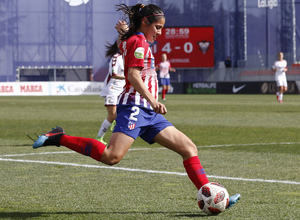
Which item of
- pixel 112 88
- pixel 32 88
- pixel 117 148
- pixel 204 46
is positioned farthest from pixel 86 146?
pixel 204 46

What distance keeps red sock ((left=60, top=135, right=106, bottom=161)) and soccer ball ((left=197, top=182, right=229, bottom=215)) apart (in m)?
0.88

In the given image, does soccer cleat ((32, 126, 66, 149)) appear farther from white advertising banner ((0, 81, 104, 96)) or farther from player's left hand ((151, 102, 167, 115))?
Result: white advertising banner ((0, 81, 104, 96))

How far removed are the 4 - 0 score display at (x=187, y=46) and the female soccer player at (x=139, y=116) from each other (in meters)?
47.1

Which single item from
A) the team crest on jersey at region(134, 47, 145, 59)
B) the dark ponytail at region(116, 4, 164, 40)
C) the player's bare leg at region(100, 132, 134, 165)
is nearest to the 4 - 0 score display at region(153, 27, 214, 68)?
the dark ponytail at region(116, 4, 164, 40)

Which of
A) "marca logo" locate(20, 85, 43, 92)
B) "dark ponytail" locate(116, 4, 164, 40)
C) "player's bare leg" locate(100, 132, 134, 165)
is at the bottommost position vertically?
"marca logo" locate(20, 85, 43, 92)

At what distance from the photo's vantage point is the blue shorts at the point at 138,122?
525cm

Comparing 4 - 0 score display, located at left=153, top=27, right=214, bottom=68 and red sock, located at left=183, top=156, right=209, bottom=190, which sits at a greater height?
4 - 0 score display, located at left=153, top=27, right=214, bottom=68

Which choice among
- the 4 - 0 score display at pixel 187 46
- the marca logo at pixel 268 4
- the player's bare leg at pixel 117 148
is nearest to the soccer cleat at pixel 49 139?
the player's bare leg at pixel 117 148

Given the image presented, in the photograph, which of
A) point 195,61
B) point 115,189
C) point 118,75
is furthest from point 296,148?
point 195,61

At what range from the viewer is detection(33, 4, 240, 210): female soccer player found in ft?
17.2

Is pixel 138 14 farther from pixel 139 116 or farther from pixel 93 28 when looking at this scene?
pixel 93 28

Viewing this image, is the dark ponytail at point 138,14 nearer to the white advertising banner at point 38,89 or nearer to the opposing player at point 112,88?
the opposing player at point 112,88

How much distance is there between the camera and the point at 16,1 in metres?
55.8

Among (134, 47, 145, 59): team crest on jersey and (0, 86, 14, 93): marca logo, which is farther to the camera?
(0, 86, 14, 93): marca logo
